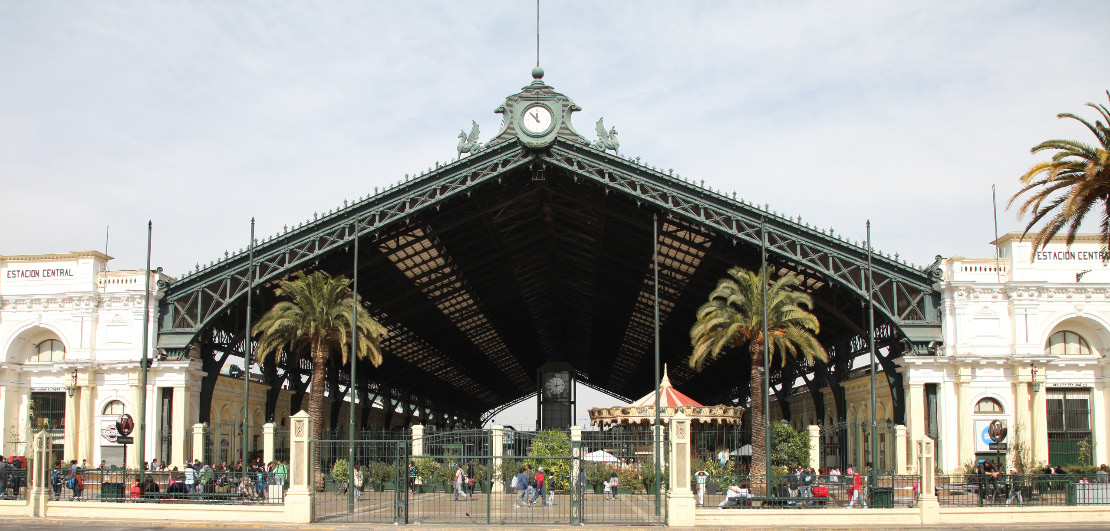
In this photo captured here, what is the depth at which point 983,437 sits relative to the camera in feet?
143

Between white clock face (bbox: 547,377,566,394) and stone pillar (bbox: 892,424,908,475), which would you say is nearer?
stone pillar (bbox: 892,424,908,475)

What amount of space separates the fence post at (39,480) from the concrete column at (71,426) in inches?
587

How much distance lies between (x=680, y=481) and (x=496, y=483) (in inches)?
614

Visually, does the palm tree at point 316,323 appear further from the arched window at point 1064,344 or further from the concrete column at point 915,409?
the arched window at point 1064,344

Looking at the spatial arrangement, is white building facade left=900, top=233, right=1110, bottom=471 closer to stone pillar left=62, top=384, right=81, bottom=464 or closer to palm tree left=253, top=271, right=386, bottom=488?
palm tree left=253, top=271, right=386, bottom=488

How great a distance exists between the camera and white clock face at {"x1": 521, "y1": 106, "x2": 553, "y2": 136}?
42.6 metres

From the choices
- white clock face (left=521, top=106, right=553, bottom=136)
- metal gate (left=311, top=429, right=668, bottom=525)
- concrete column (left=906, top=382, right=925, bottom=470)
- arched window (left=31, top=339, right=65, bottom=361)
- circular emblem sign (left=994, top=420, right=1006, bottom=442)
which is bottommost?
metal gate (left=311, top=429, right=668, bottom=525)

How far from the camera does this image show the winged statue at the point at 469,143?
4356 cm

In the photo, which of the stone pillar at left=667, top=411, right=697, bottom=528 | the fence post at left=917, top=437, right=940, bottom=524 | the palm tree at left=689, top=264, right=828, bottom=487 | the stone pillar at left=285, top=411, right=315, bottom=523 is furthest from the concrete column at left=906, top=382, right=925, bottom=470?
the stone pillar at left=285, top=411, right=315, bottom=523

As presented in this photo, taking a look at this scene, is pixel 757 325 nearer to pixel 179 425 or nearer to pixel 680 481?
pixel 680 481

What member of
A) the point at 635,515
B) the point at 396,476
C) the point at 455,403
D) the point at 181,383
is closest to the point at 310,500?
the point at 396,476

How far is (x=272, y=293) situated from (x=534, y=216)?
1332 centimetres

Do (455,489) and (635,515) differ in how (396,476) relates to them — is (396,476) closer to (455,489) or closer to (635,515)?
(635,515)

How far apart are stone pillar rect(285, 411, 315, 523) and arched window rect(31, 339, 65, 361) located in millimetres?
23904
